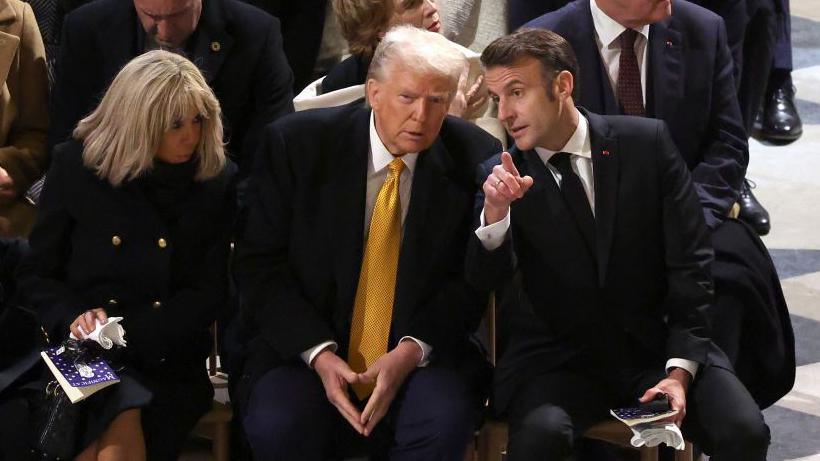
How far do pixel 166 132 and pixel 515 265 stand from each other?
1050 millimetres

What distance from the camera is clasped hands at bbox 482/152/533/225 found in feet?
13.6

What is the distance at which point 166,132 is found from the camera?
4457mm

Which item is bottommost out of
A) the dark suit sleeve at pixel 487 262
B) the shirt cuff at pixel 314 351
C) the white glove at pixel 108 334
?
the shirt cuff at pixel 314 351

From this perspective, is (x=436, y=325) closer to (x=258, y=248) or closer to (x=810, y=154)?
(x=258, y=248)

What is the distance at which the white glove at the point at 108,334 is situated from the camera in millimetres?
4305

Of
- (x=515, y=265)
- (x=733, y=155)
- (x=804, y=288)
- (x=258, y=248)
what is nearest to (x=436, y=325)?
(x=515, y=265)

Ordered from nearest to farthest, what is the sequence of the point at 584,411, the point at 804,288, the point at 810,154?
1. the point at 584,411
2. the point at 804,288
3. the point at 810,154

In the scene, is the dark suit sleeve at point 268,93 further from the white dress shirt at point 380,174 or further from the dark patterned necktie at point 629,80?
the dark patterned necktie at point 629,80

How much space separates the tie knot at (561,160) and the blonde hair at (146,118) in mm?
953

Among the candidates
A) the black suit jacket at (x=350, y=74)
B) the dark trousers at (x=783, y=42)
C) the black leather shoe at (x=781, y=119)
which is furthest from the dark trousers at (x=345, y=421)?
the black leather shoe at (x=781, y=119)

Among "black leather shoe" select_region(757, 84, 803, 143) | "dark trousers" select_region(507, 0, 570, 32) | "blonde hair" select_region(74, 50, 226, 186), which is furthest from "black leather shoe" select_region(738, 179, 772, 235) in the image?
"blonde hair" select_region(74, 50, 226, 186)

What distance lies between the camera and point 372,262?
14.8ft

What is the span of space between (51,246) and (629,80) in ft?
6.17

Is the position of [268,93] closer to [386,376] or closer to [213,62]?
[213,62]
